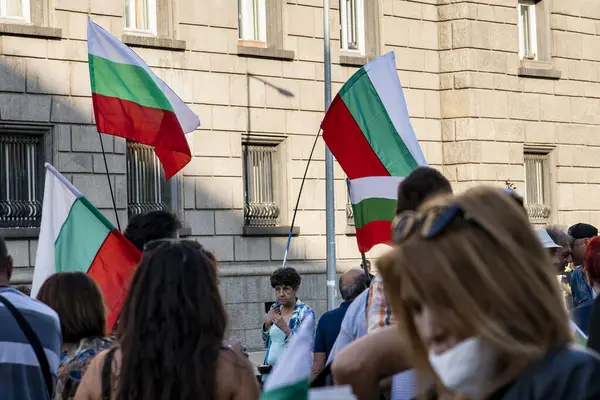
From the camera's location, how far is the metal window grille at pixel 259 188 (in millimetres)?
21422

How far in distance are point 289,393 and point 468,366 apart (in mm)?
343

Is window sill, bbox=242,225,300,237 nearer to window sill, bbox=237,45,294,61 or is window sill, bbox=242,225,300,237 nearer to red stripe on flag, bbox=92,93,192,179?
window sill, bbox=237,45,294,61

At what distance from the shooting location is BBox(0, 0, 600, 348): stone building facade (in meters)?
18.6

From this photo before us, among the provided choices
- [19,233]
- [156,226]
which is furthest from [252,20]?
[156,226]

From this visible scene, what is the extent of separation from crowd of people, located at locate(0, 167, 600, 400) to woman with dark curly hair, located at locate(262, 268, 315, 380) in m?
5.13

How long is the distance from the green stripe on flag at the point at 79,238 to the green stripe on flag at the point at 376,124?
2.36m

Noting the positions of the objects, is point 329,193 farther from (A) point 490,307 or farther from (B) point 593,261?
(A) point 490,307

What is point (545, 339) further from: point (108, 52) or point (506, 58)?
point (506, 58)

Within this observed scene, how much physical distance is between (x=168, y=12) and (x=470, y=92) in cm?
611

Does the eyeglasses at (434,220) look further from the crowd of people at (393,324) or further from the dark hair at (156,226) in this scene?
the dark hair at (156,226)

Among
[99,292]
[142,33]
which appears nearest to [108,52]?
[99,292]

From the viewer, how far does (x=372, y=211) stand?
8289 mm

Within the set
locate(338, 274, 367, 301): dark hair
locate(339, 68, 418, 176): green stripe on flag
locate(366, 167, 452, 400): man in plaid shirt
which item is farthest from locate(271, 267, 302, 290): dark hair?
locate(366, 167, 452, 400): man in plaid shirt

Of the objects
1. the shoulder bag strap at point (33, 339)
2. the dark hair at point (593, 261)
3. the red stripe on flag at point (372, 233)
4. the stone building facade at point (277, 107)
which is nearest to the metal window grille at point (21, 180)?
the stone building facade at point (277, 107)
